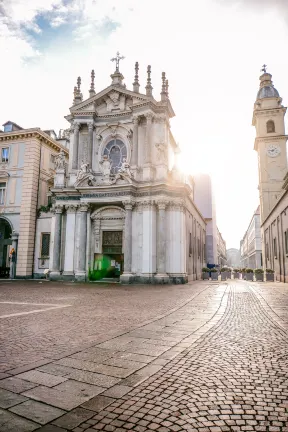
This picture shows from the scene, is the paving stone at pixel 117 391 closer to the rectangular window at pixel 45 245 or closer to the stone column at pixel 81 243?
the stone column at pixel 81 243

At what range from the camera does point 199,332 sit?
622 centimetres

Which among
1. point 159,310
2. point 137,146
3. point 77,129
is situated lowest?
point 159,310

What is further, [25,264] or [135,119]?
[25,264]

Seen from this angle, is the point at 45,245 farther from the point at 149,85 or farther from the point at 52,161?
the point at 149,85

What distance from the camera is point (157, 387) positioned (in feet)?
11.3

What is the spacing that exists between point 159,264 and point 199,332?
54.2 feet

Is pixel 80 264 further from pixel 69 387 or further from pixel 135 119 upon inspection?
pixel 69 387

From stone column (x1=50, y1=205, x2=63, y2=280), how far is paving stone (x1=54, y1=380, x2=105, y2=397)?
2258 centimetres

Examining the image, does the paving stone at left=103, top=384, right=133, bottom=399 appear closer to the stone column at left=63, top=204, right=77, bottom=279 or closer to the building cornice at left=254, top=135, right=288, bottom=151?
the stone column at left=63, top=204, right=77, bottom=279

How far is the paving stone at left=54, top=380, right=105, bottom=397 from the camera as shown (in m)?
3.25

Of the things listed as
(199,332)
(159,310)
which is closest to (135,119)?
(159,310)

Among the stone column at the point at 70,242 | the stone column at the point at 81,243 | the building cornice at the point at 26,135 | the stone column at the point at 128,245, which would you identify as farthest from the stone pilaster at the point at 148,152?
the building cornice at the point at 26,135

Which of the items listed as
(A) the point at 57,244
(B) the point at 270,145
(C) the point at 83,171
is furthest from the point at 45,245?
(B) the point at 270,145

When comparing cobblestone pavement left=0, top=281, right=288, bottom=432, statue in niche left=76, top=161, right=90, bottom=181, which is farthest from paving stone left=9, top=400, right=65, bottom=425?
statue in niche left=76, top=161, right=90, bottom=181
